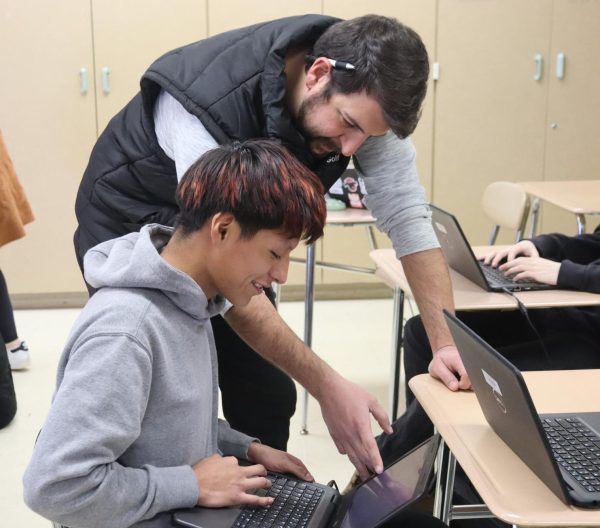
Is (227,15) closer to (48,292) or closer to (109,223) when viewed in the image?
(48,292)

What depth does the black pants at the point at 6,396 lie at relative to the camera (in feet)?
9.14

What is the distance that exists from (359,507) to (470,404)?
1.08 ft

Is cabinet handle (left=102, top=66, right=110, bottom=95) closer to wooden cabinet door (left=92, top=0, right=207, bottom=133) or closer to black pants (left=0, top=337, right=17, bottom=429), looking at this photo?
wooden cabinet door (left=92, top=0, right=207, bottom=133)

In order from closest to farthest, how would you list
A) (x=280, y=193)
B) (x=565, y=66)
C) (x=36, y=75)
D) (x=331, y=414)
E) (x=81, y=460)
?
(x=81, y=460)
(x=280, y=193)
(x=331, y=414)
(x=36, y=75)
(x=565, y=66)

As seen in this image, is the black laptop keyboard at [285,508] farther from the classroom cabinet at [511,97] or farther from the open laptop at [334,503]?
the classroom cabinet at [511,97]

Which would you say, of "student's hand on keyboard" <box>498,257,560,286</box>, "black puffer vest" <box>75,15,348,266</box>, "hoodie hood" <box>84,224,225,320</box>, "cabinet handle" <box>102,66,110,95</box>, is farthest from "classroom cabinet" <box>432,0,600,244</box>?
"hoodie hood" <box>84,224,225,320</box>

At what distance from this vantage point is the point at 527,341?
96.0 inches

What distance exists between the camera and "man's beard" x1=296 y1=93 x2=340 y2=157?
5.09 ft

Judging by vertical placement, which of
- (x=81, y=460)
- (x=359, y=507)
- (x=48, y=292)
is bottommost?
(x=48, y=292)

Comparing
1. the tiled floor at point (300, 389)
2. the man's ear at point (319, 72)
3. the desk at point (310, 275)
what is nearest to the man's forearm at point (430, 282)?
the man's ear at point (319, 72)

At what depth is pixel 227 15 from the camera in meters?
3.98

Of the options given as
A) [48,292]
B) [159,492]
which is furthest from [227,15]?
[159,492]

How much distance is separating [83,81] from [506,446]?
3.13 metres

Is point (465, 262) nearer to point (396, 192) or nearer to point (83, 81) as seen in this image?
point (396, 192)
